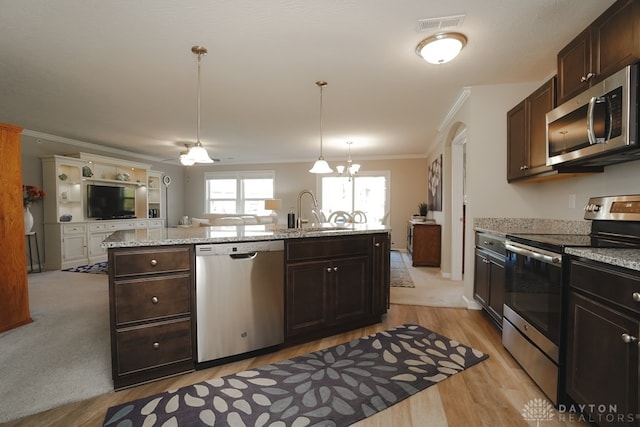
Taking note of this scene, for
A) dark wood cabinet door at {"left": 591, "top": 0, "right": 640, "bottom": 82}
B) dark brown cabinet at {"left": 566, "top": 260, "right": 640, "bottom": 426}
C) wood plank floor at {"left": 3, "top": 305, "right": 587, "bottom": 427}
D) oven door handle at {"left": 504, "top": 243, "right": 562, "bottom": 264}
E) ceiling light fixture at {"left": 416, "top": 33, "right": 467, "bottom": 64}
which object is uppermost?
ceiling light fixture at {"left": 416, "top": 33, "right": 467, "bottom": 64}

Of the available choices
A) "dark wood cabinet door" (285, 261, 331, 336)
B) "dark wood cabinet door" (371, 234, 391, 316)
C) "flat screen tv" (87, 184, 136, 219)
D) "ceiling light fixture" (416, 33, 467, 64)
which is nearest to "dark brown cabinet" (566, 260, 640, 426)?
"dark wood cabinet door" (371, 234, 391, 316)

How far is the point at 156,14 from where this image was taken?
1988 mm

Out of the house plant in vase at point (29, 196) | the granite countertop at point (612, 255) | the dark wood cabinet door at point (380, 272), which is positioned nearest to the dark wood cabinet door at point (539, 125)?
the granite countertop at point (612, 255)

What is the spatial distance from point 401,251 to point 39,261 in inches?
293

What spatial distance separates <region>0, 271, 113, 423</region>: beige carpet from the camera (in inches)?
68.2

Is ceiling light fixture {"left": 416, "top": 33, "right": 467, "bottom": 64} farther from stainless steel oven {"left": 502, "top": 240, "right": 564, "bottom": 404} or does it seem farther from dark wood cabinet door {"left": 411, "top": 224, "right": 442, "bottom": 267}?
dark wood cabinet door {"left": 411, "top": 224, "right": 442, "bottom": 267}

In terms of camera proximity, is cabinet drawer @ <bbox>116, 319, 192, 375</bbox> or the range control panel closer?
the range control panel

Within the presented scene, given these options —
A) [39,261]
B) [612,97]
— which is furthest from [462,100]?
[39,261]

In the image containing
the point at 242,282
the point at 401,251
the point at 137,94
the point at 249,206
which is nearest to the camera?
the point at 242,282

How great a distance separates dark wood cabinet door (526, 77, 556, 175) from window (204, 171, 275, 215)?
6653 millimetres

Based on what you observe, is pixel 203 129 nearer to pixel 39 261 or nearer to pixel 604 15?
pixel 39 261

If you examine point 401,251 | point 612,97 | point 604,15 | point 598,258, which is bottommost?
point 401,251

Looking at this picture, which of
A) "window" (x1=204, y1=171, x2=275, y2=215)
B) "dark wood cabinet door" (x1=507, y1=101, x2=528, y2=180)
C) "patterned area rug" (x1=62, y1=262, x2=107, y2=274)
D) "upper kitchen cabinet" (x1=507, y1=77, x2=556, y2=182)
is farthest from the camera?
"window" (x1=204, y1=171, x2=275, y2=215)

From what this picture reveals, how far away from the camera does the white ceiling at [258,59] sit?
1943mm
